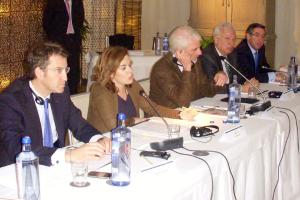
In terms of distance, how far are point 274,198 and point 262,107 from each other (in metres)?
0.58

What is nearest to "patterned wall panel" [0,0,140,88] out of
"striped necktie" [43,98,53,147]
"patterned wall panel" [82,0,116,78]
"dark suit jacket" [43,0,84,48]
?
"dark suit jacket" [43,0,84,48]

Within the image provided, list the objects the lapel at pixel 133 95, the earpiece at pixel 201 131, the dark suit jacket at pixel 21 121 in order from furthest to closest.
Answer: the lapel at pixel 133 95 → the earpiece at pixel 201 131 → the dark suit jacket at pixel 21 121

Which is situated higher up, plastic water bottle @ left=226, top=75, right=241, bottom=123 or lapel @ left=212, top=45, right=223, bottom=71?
lapel @ left=212, top=45, right=223, bottom=71

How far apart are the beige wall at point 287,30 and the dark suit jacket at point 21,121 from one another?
5.25 meters

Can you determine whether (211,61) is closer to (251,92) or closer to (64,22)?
(251,92)

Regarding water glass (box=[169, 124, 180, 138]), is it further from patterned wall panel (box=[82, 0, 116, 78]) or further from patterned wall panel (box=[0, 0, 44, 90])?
patterned wall panel (box=[82, 0, 116, 78])

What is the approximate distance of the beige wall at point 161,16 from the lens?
804 centimetres

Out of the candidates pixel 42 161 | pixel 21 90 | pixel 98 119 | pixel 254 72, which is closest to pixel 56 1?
pixel 254 72

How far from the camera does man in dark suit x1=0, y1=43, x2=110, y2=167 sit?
2.41 meters

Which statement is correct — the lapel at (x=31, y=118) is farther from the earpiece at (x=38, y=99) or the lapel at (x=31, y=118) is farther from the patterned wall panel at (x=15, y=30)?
the patterned wall panel at (x=15, y=30)

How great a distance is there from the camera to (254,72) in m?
4.87

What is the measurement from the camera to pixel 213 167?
93.6 inches

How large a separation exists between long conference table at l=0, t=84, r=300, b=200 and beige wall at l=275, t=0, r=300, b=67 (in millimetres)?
3619

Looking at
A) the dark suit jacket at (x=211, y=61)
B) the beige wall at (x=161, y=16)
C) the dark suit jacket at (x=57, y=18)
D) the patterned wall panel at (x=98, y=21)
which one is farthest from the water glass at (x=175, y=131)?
the beige wall at (x=161, y=16)
